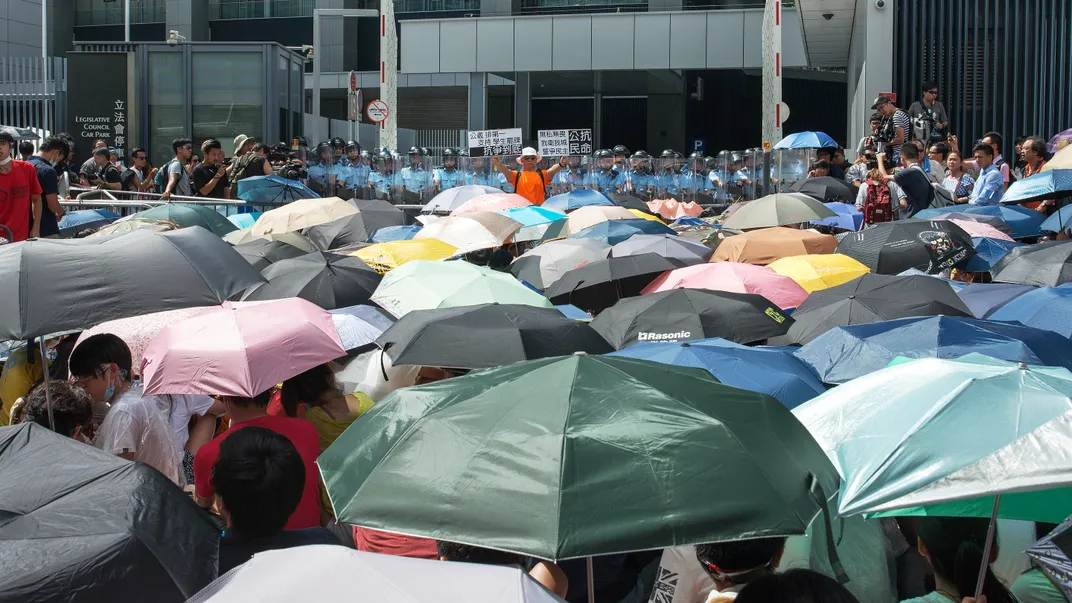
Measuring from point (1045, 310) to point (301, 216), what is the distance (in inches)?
289

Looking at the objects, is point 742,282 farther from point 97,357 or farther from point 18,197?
point 18,197

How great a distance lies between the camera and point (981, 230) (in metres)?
11.5

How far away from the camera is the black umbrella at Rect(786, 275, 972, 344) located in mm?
8078

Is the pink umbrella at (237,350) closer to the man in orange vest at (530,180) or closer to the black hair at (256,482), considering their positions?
the black hair at (256,482)

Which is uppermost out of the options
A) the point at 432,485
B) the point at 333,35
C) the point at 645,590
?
the point at 333,35

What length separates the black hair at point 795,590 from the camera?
2842 millimetres

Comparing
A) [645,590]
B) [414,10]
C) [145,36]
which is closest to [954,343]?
[645,590]

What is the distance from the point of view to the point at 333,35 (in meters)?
47.8

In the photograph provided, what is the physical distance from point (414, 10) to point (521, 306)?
39.4 metres

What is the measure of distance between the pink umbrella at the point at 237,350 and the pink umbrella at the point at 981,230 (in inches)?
275

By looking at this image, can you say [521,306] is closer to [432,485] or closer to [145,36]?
[432,485]

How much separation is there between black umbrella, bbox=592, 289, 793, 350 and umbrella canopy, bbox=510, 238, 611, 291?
8.89ft

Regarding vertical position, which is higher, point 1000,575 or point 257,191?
point 257,191

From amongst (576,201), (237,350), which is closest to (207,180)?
(576,201)
